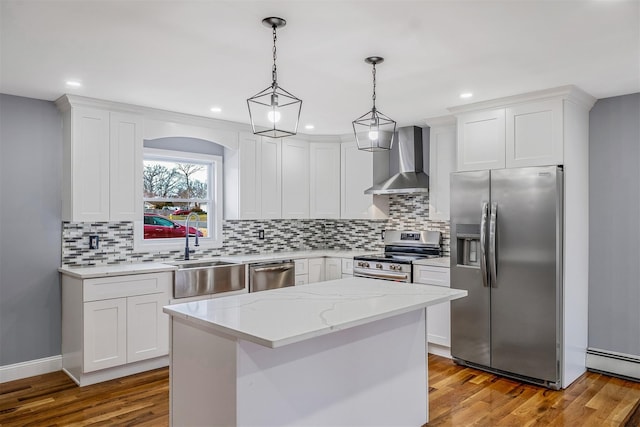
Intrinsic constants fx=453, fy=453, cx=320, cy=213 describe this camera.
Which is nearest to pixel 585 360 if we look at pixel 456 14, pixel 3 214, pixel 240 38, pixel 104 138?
pixel 456 14

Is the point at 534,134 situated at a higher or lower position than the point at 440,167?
higher

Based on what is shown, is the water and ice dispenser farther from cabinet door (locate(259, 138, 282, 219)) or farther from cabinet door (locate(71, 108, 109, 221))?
cabinet door (locate(71, 108, 109, 221))

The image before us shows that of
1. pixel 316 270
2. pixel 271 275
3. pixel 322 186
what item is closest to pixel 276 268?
pixel 271 275

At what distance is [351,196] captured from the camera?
568cm

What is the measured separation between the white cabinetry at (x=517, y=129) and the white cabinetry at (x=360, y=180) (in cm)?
135

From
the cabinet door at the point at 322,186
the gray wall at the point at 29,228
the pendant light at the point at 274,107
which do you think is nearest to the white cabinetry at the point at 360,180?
the cabinet door at the point at 322,186

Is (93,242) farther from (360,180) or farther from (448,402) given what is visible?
(448,402)

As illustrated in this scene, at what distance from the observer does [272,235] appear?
5.77 metres

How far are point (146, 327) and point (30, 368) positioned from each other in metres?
1.03

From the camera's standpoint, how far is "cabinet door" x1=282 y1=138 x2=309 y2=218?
5.53 m

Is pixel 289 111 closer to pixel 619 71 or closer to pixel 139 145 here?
pixel 139 145

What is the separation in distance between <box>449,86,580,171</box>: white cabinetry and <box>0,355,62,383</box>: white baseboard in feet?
13.5

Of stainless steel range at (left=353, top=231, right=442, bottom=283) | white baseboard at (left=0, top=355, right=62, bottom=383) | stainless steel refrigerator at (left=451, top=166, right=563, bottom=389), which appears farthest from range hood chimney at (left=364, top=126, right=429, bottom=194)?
white baseboard at (left=0, top=355, right=62, bottom=383)

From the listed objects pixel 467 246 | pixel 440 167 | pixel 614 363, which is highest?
A: pixel 440 167
